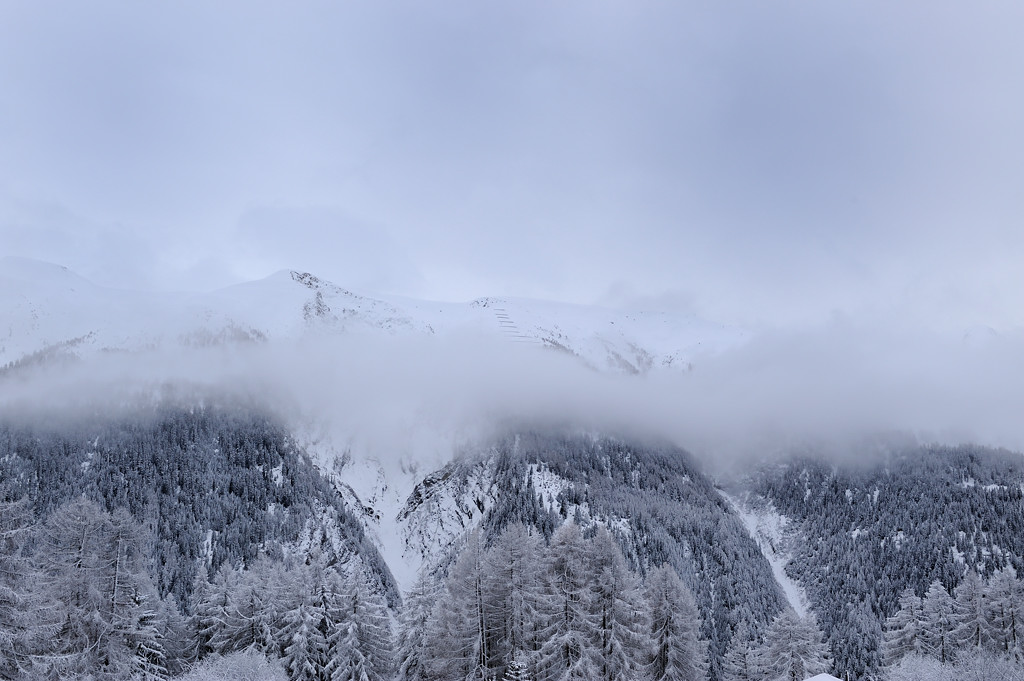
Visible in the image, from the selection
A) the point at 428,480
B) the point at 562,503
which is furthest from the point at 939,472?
the point at 428,480

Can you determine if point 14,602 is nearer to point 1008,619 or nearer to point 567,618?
point 567,618

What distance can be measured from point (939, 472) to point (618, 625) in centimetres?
18482

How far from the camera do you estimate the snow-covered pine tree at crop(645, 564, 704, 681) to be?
45625mm

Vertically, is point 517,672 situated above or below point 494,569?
below

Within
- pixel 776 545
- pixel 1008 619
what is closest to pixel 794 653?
pixel 1008 619

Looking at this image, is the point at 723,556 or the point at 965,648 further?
the point at 723,556

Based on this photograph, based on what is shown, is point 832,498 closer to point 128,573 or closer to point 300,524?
point 300,524

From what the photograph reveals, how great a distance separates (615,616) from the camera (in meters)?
42.4

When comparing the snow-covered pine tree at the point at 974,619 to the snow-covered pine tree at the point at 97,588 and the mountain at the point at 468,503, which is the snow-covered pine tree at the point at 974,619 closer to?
the mountain at the point at 468,503

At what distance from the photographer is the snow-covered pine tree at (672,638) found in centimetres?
4562

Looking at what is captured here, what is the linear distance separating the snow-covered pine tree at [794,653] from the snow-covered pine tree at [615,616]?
15.1m

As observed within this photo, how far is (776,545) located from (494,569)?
526ft

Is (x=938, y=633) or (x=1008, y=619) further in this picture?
(x=938, y=633)

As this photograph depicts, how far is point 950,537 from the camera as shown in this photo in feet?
512
